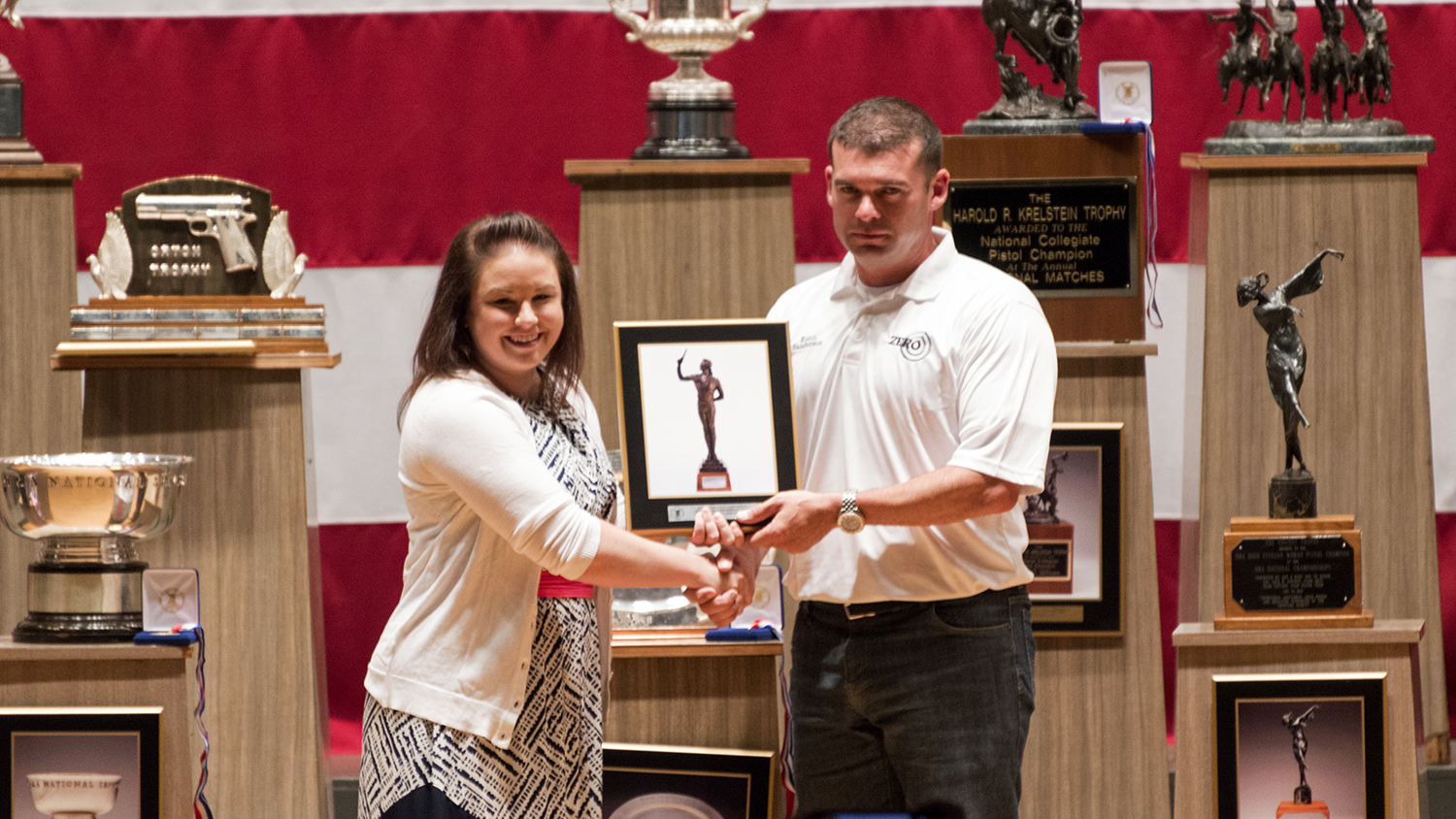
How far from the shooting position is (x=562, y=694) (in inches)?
87.3

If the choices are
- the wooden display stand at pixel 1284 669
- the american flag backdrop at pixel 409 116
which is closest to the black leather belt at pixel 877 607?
the wooden display stand at pixel 1284 669

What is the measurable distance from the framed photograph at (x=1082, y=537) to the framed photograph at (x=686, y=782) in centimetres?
72

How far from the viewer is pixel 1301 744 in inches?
121

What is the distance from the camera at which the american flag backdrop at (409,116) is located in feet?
14.0

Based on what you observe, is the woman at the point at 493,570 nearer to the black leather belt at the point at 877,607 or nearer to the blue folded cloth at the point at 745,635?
the black leather belt at the point at 877,607

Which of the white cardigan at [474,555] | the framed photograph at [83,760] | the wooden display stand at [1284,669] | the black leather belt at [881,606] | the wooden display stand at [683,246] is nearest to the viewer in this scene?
the white cardigan at [474,555]

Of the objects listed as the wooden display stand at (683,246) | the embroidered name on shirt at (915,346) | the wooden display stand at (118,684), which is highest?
the wooden display stand at (683,246)

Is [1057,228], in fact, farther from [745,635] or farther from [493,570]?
[493,570]

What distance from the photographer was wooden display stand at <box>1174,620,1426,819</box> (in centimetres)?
306

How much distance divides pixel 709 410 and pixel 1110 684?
4.60ft

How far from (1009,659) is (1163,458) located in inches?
73.3

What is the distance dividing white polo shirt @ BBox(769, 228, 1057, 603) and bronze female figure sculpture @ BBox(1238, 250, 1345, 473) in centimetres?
83

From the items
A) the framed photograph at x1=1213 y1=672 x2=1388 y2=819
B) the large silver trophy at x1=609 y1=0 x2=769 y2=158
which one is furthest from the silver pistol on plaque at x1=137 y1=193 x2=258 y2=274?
the framed photograph at x1=1213 y1=672 x2=1388 y2=819

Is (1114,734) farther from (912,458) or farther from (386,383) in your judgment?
(386,383)
